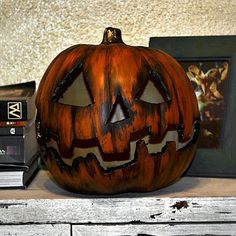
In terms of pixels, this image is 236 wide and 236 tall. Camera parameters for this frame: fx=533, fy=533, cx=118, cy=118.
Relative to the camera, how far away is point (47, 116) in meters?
0.95

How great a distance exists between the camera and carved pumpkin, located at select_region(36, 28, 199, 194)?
35.2 inches

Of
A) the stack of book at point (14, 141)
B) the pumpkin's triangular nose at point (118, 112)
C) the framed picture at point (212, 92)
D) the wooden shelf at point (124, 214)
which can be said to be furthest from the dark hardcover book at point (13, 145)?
the framed picture at point (212, 92)

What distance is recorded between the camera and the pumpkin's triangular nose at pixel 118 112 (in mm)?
892

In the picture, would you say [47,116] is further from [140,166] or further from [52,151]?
[140,166]

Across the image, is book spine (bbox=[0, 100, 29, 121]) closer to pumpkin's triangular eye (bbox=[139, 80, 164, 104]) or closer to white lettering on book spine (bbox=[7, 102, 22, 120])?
white lettering on book spine (bbox=[7, 102, 22, 120])

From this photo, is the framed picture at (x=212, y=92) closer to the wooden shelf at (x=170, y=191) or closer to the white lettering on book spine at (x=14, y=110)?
the wooden shelf at (x=170, y=191)

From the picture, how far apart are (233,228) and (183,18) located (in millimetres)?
550

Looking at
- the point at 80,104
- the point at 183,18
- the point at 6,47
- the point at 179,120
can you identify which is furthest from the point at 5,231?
the point at 183,18

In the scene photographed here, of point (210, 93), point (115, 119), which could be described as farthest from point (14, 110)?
point (210, 93)

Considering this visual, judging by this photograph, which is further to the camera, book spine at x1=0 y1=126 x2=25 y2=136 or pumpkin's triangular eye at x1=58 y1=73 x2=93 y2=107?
book spine at x1=0 y1=126 x2=25 y2=136

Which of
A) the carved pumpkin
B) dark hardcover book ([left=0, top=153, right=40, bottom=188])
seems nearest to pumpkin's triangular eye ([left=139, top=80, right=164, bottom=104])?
the carved pumpkin

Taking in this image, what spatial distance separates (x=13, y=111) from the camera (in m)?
1.03

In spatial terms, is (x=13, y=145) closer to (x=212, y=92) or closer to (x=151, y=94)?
(x=151, y=94)

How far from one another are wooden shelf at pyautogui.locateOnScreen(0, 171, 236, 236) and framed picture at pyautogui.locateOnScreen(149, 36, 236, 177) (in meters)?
0.16
